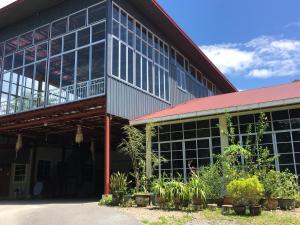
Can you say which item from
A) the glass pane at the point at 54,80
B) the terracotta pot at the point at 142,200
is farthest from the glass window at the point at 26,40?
the terracotta pot at the point at 142,200

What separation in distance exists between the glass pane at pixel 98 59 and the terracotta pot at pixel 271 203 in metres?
8.97

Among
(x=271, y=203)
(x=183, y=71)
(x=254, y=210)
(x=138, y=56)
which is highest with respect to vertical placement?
(x=183, y=71)

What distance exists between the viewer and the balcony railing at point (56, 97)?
14.4 metres

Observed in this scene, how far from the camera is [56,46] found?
17.0 meters

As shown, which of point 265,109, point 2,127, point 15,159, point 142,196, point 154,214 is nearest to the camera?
point 154,214

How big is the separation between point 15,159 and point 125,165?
678cm

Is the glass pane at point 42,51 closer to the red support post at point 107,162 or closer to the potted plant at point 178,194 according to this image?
the red support post at point 107,162

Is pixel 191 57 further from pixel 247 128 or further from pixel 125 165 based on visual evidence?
pixel 247 128

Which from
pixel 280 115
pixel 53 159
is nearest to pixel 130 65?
pixel 280 115

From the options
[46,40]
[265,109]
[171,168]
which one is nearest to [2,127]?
[46,40]

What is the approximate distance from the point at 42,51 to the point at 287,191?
1300 cm

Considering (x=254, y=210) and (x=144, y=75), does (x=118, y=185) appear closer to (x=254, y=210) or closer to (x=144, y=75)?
(x=254, y=210)

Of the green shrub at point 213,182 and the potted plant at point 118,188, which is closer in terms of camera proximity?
the green shrub at point 213,182

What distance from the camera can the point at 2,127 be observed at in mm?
18422
